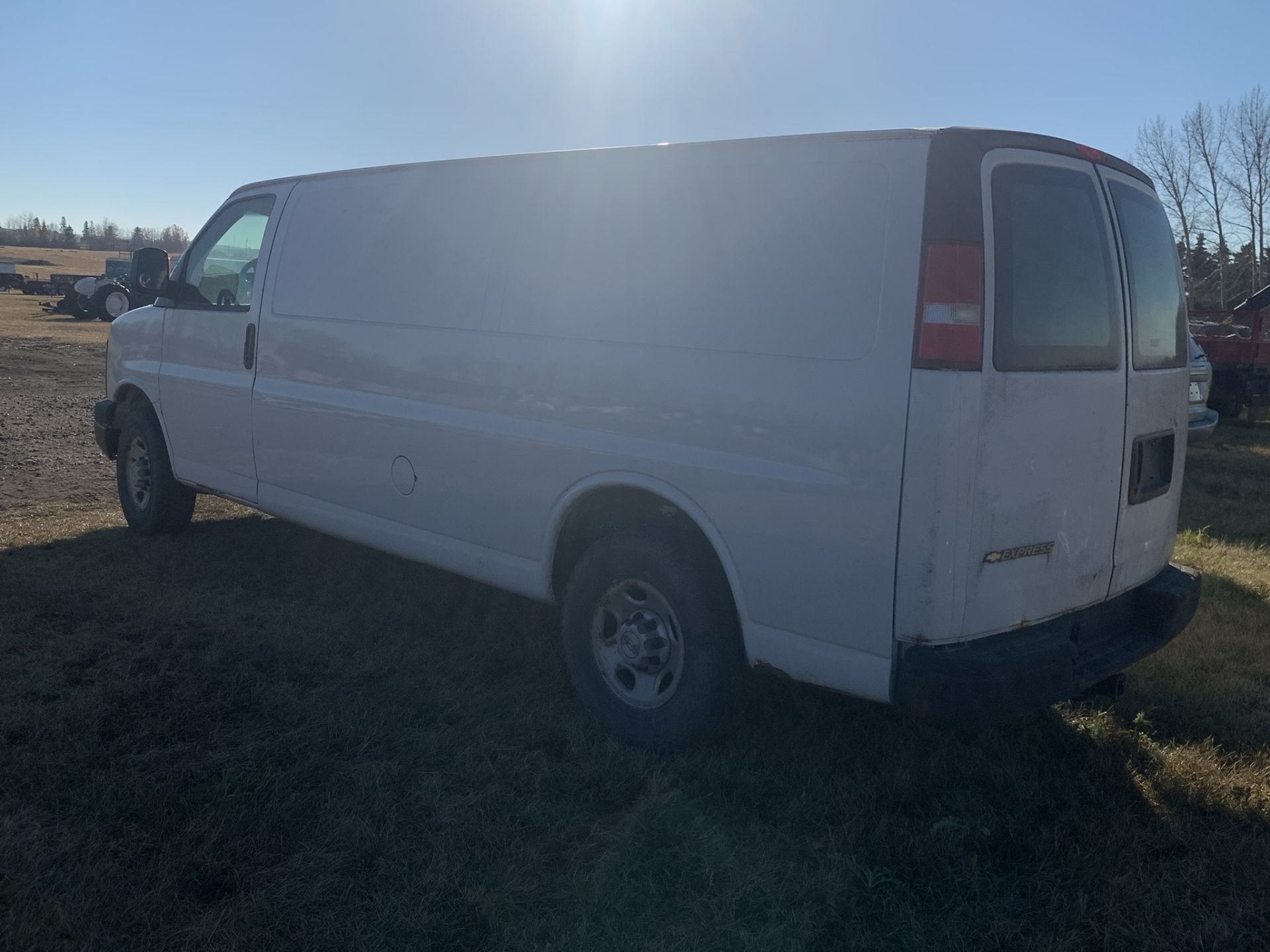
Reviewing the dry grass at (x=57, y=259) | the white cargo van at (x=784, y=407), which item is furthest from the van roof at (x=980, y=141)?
the dry grass at (x=57, y=259)

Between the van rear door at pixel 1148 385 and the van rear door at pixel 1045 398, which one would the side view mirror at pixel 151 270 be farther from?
the van rear door at pixel 1148 385

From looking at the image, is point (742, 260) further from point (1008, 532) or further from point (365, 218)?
point (365, 218)

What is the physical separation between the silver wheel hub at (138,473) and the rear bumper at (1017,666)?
5.32 m

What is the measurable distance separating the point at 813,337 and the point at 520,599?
2.82 meters

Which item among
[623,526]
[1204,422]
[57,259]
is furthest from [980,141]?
[57,259]

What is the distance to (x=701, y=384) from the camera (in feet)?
11.8

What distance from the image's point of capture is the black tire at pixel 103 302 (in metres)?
30.2

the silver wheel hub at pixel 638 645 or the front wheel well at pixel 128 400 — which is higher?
the front wheel well at pixel 128 400

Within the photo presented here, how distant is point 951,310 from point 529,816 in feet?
6.75

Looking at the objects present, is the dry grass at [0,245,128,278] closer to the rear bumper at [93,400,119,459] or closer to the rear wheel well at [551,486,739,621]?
the rear bumper at [93,400,119,459]

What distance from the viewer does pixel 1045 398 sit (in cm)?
320

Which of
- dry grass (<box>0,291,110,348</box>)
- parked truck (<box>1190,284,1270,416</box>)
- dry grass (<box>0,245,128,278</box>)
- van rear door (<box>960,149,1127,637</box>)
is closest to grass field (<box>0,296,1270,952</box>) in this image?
van rear door (<box>960,149,1127,637</box>)

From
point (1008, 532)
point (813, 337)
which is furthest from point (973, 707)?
point (813, 337)

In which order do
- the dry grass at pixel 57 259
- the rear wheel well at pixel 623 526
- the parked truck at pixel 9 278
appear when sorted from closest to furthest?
the rear wheel well at pixel 623 526 < the parked truck at pixel 9 278 < the dry grass at pixel 57 259
